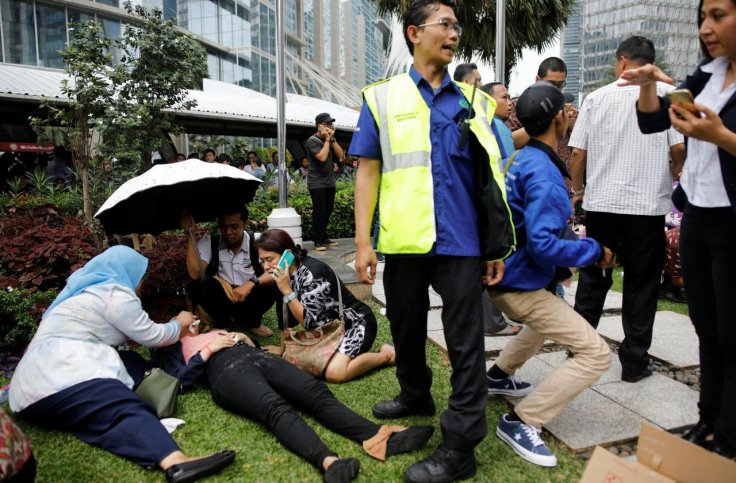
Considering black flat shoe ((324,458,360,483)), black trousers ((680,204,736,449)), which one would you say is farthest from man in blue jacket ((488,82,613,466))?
black flat shoe ((324,458,360,483))

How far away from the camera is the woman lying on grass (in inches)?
91.6

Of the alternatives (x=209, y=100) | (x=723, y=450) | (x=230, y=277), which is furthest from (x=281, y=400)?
(x=209, y=100)

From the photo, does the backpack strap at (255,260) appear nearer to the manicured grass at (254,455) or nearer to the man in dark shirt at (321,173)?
the manicured grass at (254,455)

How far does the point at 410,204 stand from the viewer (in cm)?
209

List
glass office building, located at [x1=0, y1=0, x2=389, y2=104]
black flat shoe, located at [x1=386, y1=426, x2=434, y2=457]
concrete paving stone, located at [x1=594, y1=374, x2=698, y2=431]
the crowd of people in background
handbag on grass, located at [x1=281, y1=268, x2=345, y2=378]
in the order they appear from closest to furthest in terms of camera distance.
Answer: the crowd of people in background
black flat shoe, located at [x1=386, y1=426, x2=434, y2=457]
concrete paving stone, located at [x1=594, y1=374, x2=698, y2=431]
handbag on grass, located at [x1=281, y1=268, x2=345, y2=378]
glass office building, located at [x1=0, y1=0, x2=389, y2=104]

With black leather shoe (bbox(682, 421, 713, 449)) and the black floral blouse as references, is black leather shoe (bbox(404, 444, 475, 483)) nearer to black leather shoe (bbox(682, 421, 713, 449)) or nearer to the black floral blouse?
black leather shoe (bbox(682, 421, 713, 449))

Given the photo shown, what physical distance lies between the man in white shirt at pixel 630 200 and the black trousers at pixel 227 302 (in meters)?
2.34

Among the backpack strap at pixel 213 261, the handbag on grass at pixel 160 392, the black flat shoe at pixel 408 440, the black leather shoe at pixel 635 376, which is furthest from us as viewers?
the backpack strap at pixel 213 261

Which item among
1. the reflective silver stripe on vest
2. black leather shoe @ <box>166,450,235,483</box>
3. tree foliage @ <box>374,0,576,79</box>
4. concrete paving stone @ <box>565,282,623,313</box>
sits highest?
tree foliage @ <box>374,0,576,79</box>

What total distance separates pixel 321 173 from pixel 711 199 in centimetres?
563

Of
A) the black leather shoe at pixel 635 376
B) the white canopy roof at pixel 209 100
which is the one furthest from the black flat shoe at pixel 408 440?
the white canopy roof at pixel 209 100

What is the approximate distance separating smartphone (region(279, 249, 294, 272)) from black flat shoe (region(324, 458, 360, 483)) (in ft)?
4.44

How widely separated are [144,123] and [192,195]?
2882mm

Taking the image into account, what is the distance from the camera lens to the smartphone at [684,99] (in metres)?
1.64
